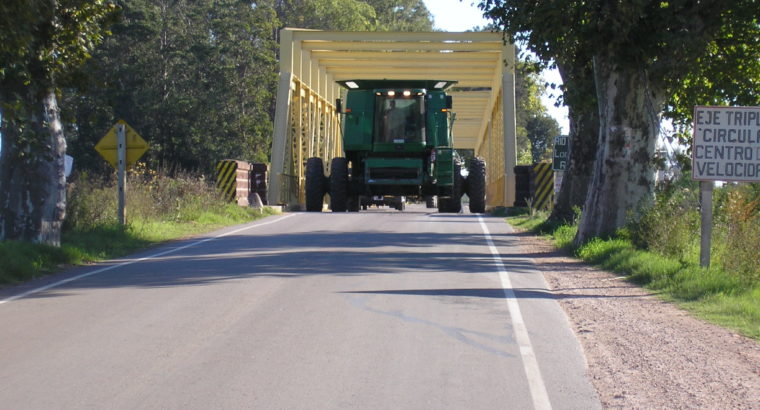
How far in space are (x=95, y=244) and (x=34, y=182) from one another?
6.07 feet

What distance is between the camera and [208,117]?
50.2m

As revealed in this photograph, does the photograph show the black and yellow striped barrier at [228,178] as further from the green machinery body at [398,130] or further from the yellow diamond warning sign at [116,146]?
the yellow diamond warning sign at [116,146]

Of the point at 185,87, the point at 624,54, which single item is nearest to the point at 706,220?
the point at 624,54

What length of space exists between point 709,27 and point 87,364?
500 inches

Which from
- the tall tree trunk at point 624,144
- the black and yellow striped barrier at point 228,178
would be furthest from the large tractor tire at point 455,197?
the tall tree trunk at point 624,144

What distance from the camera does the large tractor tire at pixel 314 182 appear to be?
1086 inches

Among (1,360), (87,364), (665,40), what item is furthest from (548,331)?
(665,40)

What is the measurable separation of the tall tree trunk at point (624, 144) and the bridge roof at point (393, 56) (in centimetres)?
1306

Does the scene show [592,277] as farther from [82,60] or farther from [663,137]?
[82,60]

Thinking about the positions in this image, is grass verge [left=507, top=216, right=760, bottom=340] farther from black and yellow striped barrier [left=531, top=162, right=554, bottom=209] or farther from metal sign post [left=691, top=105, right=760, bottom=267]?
black and yellow striped barrier [left=531, top=162, right=554, bottom=209]

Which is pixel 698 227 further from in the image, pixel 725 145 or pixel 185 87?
pixel 185 87

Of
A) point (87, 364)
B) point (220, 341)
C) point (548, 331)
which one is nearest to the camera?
point (87, 364)

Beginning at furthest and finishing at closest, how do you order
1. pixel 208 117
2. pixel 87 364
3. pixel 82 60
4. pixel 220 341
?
pixel 208 117 < pixel 82 60 < pixel 220 341 < pixel 87 364

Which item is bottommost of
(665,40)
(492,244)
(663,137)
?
(492,244)
